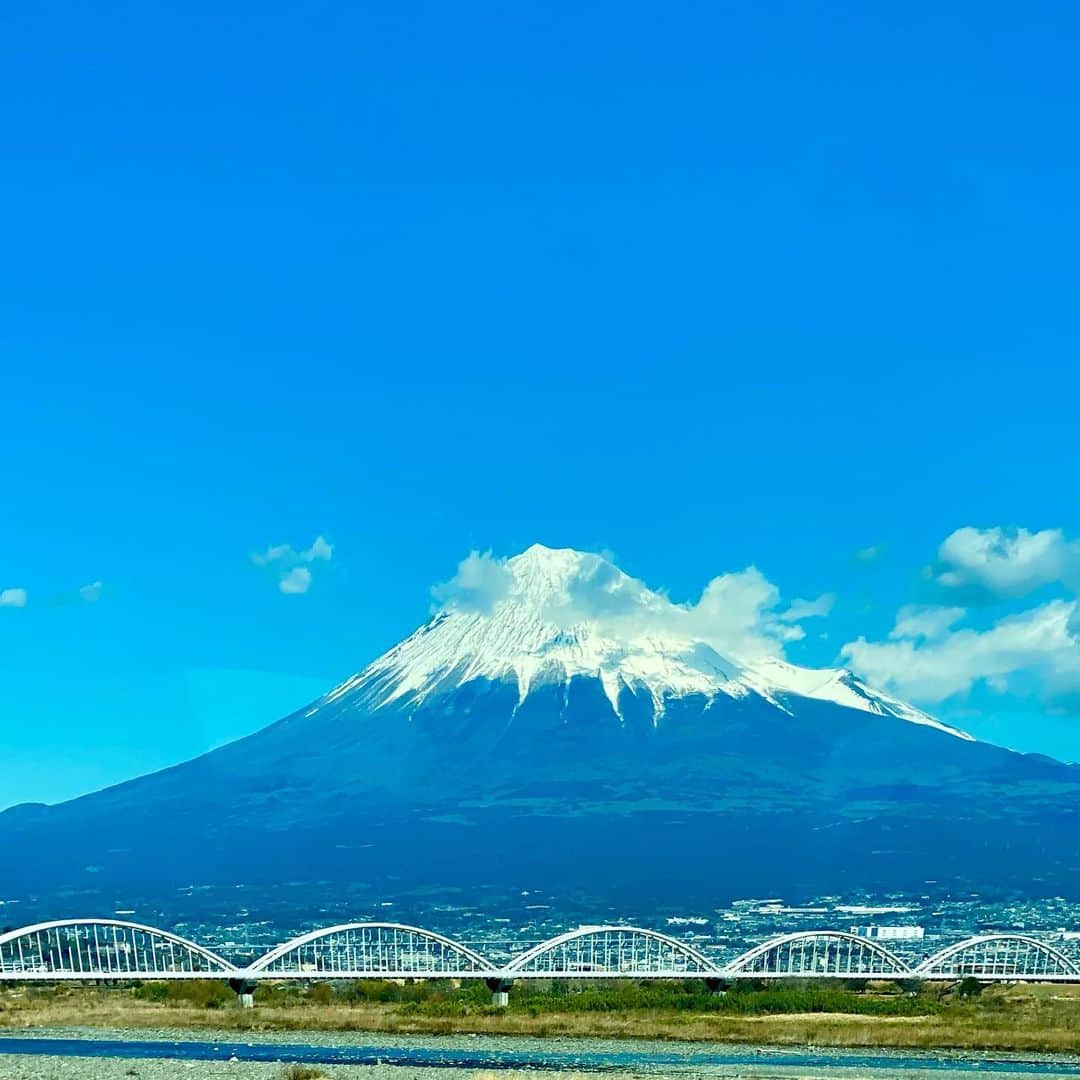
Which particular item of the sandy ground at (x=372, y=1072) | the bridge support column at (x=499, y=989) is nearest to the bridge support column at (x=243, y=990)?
the bridge support column at (x=499, y=989)

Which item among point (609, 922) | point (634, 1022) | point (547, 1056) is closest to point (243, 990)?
point (634, 1022)

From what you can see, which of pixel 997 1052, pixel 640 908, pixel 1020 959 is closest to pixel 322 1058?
pixel 997 1052

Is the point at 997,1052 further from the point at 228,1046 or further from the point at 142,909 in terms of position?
the point at 142,909

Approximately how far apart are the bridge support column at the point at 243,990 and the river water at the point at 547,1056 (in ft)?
43.2

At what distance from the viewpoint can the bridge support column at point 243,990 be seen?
7769cm

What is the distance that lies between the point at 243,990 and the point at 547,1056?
2629 cm

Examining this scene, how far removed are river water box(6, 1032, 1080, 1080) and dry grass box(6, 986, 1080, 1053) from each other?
332cm

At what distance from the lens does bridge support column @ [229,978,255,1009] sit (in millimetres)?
77688

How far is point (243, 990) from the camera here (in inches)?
3098

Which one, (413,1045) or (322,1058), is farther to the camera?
(413,1045)

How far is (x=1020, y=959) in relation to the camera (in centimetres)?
12606

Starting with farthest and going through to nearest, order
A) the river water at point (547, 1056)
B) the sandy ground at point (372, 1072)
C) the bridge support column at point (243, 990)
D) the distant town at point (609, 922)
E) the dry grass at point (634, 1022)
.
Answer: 1. the distant town at point (609, 922)
2. the bridge support column at point (243, 990)
3. the dry grass at point (634, 1022)
4. the river water at point (547, 1056)
5. the sandy ground at point (372, 1072)

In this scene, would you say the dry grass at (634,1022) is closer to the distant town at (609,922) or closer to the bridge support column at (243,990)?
the bridge support column at (243,990)

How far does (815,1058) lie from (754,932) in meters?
111
